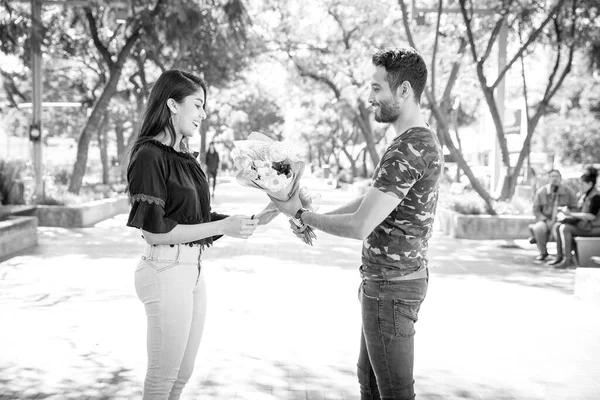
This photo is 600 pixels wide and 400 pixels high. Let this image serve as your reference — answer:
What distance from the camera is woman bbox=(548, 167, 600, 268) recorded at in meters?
12.2

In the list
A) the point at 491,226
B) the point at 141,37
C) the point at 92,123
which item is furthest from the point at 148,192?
the point at 92,123

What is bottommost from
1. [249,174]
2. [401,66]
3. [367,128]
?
[249,174]

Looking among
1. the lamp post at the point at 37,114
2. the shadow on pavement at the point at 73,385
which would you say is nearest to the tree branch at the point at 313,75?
the lamp post at the point at 37,114

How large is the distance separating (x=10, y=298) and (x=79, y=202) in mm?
10723

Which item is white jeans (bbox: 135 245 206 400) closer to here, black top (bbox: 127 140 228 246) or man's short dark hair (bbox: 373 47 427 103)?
black top (bbox: 127 140 228 246)

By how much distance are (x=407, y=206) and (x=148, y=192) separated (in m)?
1.04

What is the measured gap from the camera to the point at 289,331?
24.3 feet

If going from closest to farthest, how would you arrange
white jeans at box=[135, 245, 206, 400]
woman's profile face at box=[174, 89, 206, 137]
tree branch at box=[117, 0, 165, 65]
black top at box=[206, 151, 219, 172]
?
white jeans at box=[135, 245, 206, 400]
woman's profile face at box=[174, 89, 206, 137]
tree branch at box=[117, 0, 165, 65]
black top at box=[206, 151, 219, 172]

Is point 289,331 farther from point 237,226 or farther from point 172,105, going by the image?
point 172,105

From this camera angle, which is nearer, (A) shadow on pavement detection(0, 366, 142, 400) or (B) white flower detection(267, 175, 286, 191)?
(B) white flower detection(267, 175, 286, 191)

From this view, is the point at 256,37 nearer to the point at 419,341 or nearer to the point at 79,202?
the point at 79,202

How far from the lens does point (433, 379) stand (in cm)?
594

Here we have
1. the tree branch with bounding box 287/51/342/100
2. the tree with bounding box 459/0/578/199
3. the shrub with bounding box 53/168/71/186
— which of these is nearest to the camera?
the tree with bounding box 459/0/578/199

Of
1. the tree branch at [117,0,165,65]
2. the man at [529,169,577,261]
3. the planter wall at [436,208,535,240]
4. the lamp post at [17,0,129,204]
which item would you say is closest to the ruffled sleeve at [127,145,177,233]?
the man at [529,169,577,261]
